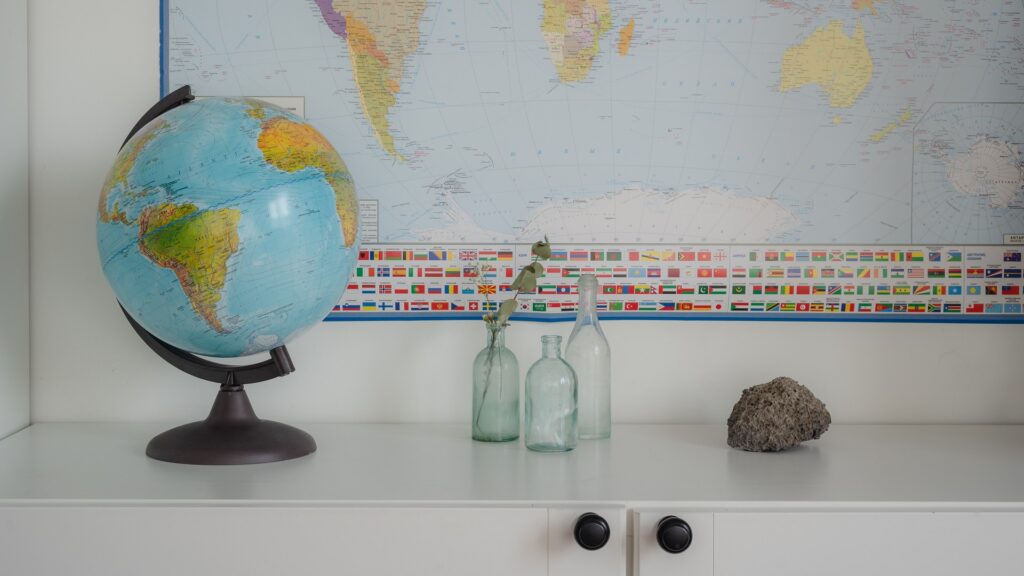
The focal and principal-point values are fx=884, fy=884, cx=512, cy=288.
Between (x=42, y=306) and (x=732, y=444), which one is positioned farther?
(x=42, y=306)

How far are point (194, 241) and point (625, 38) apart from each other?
33.2 inches

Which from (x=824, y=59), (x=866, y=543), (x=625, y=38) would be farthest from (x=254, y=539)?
(x=824, y=59)

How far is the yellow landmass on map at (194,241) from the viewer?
113 centimetres

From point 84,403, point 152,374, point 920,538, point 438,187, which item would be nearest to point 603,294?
point 438,187

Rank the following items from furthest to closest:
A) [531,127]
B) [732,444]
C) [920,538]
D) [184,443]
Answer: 1. [531,127]
2. [732,444]
3. [184,443]
4. [920,538]

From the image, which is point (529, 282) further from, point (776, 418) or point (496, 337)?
point (776, 418)

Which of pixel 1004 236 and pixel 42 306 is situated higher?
pixel 1004 236

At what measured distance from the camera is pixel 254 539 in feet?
3.42

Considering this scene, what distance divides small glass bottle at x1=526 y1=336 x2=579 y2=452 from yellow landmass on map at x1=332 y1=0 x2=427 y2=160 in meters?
0.55

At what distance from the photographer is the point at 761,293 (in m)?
1.59

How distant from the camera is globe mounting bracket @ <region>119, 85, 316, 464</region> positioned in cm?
125

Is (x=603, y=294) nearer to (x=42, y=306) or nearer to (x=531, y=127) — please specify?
(x=531, y=127)

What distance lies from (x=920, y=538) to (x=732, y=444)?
36 cm

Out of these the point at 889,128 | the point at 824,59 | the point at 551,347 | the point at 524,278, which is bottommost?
the point at 551,347
